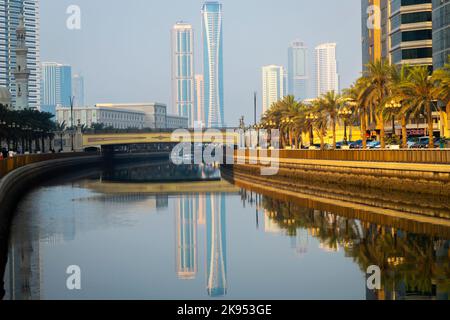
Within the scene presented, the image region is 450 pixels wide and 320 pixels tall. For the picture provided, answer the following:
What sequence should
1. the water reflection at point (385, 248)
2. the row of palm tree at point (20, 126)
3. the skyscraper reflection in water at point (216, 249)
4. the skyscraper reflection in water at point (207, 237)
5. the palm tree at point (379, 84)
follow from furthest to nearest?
1. the row of palm tree at point (20, 126)
2. the palm tree at point (379, 84)
3. the skyscraper reflection in water at point (207, 237)
4. the skyscraper reflection in water at point (216, 249)
5. the water reflection at point (385, 248)

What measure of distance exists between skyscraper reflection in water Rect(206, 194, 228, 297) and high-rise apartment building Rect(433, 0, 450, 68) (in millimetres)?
40353

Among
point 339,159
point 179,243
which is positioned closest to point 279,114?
point 339,159

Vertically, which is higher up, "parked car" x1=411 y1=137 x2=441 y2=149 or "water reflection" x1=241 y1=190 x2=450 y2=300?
"parked car" x1=411 y1=137 x2=441 y2=149

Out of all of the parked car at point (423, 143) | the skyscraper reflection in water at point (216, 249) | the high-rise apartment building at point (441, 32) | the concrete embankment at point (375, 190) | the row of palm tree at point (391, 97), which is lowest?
the skyscraper reflection in water at point (216, 249)

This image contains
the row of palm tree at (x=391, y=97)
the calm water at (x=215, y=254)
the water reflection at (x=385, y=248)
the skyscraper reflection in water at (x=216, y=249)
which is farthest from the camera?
the row of palm tree at (x=391, y=97)

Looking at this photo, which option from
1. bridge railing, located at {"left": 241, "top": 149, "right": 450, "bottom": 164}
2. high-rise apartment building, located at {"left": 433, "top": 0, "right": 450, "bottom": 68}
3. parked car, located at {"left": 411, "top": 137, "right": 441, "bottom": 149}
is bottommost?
bridge railing, located at {"left": 241, "top": 149, "right": 450, "bottom": 164}

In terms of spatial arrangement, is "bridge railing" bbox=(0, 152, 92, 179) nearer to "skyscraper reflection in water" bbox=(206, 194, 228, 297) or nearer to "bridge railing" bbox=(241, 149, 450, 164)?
"skyscraper reflection in water" bbox=(206, 194, 228, 297)

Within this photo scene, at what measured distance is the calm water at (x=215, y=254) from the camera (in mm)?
32844

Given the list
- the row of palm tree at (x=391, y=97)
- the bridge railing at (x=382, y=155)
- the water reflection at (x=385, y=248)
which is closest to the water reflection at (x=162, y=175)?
the row of palm tree at (x=391, y=97)

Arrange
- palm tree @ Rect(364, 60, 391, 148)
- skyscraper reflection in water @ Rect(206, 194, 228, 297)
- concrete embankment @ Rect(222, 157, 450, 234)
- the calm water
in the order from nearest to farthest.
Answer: the calm water
skyscraper reflection in water @ Rect(206, 194, 228, 297)
concrete embankment @ Rect(222, 157, 450, 234)
palm tree @ Rect(364, 60, 391, 148)

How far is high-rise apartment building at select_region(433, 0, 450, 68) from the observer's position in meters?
100

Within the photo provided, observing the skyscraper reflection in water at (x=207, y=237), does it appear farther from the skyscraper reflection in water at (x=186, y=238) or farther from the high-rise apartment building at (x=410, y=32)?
the high-rise apartment building at (x=410, y=32)

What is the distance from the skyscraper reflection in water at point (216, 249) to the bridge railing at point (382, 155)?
14.3 m

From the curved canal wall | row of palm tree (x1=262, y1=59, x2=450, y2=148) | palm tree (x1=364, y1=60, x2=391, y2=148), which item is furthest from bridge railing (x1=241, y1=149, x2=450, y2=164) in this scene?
the curved canal wall
